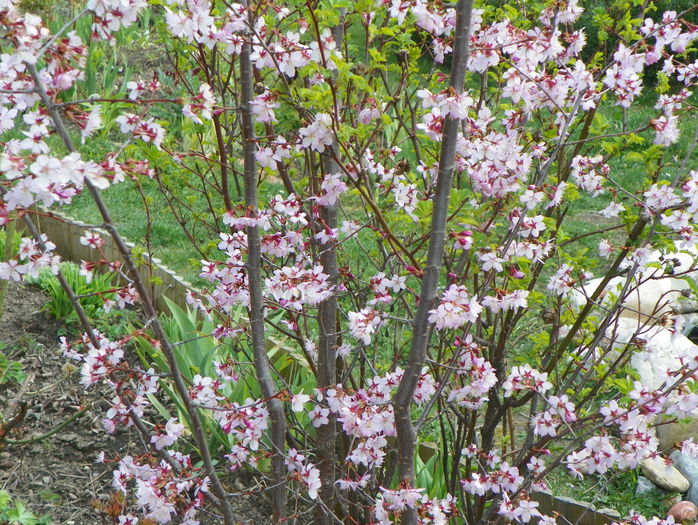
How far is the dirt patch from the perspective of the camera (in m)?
3.14

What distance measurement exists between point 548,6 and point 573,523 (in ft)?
6.45

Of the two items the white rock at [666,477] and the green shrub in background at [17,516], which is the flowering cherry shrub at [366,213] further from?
the white rock at [666,477]

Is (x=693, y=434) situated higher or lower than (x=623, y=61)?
lower

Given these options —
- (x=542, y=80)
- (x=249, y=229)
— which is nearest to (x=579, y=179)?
(x=542, y=80)

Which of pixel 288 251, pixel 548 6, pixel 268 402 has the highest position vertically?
pixel 548 6

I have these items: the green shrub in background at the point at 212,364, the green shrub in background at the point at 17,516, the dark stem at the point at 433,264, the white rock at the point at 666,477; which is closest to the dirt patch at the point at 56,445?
the green shrub in background at the point at 17,516

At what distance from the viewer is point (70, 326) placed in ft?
14.2

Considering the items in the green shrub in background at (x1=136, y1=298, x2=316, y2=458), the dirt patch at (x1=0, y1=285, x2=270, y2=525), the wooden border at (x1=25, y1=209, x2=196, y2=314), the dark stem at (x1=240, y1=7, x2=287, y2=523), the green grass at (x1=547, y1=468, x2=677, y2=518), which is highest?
the dark stem at (x1=240, y1=7, x2=287, y2=523)

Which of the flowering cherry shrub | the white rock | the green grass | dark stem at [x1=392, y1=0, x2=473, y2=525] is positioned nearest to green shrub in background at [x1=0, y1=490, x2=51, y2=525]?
the flowering cherry shrub

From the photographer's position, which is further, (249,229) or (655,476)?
(655,476)

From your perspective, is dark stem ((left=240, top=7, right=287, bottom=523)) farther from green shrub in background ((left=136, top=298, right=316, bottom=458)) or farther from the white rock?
the white rock

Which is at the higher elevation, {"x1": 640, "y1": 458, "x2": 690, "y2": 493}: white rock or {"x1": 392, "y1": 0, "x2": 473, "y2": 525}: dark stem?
{"x1": 392, "y1": 0, "x2": 473, "y2": 525}: dark stem

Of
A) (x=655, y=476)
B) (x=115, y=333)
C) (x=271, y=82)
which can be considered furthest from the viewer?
(x=115, y=333)

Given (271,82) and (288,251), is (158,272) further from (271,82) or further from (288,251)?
(288,251)
